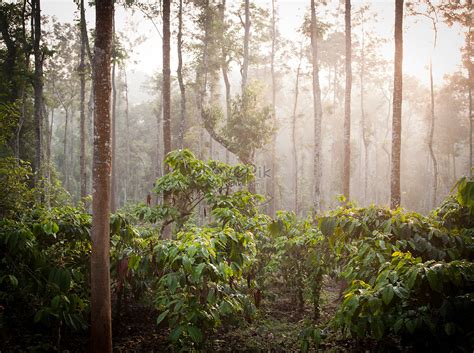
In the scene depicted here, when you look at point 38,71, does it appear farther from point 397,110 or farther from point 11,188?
point 397,110

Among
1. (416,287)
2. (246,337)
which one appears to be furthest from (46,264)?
(416,287)

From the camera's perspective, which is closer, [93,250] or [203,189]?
[93,250]

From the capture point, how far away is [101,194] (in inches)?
168

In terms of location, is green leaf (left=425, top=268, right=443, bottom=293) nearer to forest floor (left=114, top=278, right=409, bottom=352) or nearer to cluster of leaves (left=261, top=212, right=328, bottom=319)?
forest floor (left=114, top=278, right=409, bottom=352)

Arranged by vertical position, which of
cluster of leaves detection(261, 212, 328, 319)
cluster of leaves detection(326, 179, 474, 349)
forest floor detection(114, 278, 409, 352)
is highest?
cluster of leaves detection(326, 179, 474, 349)

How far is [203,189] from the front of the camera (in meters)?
6.32

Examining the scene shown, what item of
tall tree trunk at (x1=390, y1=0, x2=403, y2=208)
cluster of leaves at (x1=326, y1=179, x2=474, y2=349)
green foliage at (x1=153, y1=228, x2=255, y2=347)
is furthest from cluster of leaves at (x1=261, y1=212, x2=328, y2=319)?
tall tree trunk at (x1=390, y1=0, x2=403, y2=208)

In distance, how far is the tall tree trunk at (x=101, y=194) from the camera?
4238mm

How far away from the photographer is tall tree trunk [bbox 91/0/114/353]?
13.9 ft

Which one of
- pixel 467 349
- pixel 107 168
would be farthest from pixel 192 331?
pixel 467 349

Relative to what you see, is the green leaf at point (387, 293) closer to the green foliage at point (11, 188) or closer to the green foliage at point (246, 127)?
the green foliage at point (11, 188)

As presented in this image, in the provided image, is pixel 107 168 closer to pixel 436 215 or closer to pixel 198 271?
pixel 198 271

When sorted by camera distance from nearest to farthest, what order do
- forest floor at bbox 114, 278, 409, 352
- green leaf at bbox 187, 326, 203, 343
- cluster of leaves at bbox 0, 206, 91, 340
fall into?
green leaf at bbox 187, 326, 203, 343 < cluster of leaves at bbox 0, 206, 91, 340 < forest floor at bbox 114, 278, 409, 352

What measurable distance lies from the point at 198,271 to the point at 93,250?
157 centimetres
